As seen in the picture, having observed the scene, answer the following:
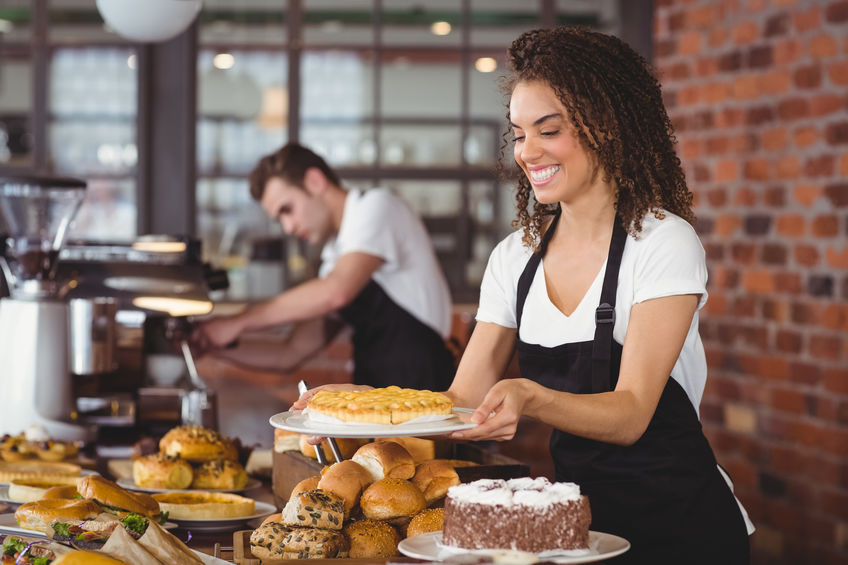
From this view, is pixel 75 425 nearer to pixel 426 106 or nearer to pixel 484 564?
pixel 484 564

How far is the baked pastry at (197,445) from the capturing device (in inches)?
82.7

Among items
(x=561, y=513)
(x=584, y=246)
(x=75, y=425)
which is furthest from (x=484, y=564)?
(x=75, y=425)

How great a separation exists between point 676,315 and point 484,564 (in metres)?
0.58

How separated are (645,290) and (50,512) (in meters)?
0.90

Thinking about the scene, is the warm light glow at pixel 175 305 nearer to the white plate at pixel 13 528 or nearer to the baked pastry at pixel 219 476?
the baked pastry at pixel 219 476

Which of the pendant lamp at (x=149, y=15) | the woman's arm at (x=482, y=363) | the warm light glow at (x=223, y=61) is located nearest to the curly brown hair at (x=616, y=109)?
the woman's arm at (x=482, y=363)

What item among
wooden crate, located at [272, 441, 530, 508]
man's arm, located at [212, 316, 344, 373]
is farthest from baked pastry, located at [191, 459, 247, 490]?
man's arm, located at [212, 316, 344, 373]

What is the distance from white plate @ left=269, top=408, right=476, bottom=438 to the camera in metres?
1.28

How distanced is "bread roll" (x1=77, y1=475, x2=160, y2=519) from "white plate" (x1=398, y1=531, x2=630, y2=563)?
0.52 metres

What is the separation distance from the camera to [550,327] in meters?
1.71

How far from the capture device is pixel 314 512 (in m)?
1.42

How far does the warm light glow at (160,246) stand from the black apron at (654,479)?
1471mm

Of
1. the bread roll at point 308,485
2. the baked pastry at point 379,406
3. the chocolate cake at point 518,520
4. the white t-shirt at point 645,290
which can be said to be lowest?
the bread roll at point 308,485

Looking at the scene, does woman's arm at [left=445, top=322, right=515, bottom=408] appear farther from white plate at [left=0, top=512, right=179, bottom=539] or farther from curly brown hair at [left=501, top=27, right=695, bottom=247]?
white plate at [left=0, top=512, right=179, bottom=539]
